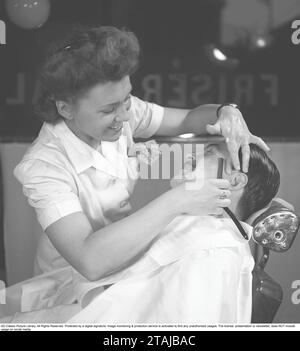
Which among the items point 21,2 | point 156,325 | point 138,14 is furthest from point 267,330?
point 21,2

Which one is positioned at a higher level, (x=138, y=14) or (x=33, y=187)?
(x=138, y=14)

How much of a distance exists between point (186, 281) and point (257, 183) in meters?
0.39

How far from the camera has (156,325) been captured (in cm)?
174

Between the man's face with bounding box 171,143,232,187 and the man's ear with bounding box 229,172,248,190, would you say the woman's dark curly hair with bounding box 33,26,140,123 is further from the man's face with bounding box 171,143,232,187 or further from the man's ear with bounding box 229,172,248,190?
the man's ear with bounding box 229,172,248,190

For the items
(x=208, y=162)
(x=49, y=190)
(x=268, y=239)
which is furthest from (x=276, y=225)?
(x=49, y=190)

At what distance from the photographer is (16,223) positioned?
5.69ft

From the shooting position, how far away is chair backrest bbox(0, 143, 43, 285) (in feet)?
5.53

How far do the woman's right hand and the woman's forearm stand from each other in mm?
22

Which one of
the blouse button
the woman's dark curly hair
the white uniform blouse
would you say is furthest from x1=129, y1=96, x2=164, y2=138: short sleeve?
the blouse button

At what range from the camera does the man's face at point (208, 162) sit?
1.71m

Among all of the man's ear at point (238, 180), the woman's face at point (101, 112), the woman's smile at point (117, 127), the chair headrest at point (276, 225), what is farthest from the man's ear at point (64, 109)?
the chair headrest at point (276, 225)

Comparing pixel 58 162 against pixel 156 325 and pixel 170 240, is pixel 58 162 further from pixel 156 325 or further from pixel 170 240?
pixel 156 325

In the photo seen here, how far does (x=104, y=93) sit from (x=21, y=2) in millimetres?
409

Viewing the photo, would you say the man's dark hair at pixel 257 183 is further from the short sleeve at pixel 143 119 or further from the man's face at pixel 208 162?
the short sleeve at pixel 143 119
